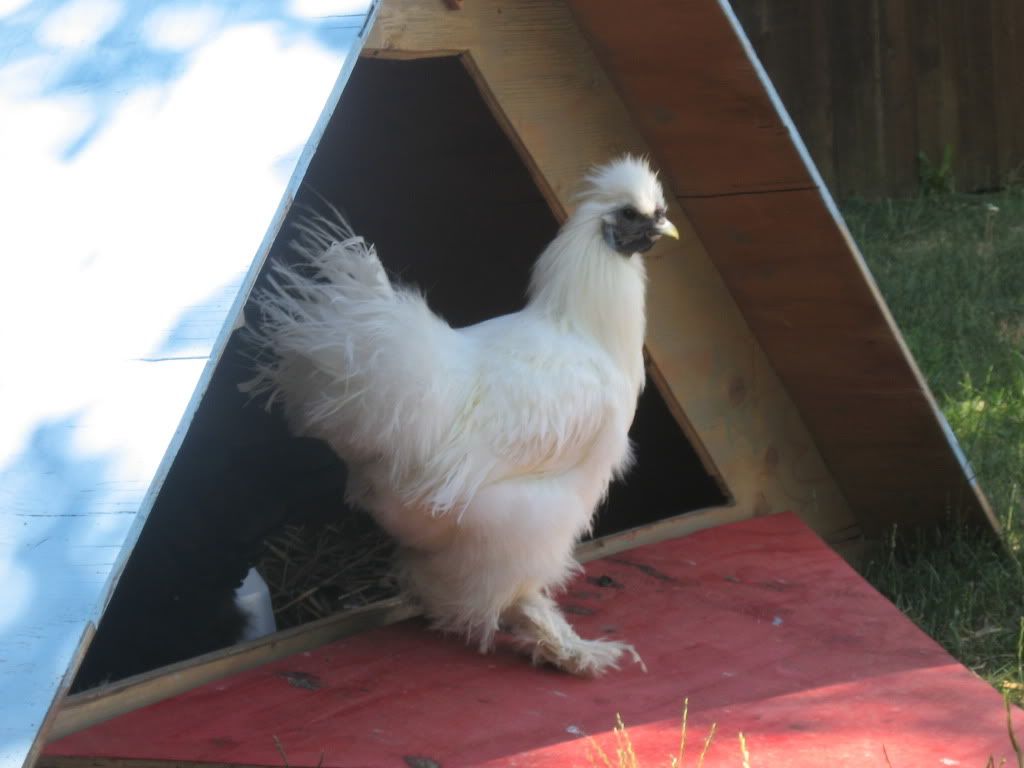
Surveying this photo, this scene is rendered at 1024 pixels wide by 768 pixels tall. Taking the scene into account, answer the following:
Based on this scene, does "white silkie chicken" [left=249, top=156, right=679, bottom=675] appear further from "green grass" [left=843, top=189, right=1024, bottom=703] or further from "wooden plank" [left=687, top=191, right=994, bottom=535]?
"green grass" [left=843, top=189, right=1024, bottom=703]

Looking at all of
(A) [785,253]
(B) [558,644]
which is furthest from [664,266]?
(B) [558,644]

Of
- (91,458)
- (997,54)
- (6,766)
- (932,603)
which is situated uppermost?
(997,54)

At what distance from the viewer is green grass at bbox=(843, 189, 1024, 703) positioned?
13.7ft

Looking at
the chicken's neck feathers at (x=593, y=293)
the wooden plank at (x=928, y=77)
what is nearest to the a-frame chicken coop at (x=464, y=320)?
the chicken's neck feathers at (x=593, y=293)

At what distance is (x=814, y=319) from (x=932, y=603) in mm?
1016

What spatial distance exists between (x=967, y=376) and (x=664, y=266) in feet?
7.35

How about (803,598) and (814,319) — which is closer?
(803,598)

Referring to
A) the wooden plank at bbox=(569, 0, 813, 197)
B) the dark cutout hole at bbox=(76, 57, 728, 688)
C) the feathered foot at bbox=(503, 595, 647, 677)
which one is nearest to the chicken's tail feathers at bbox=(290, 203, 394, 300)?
the dark cutout hole at bbox=(76, 57, 728, 688)

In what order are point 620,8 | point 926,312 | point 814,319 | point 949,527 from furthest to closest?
point 926,312 → point 949,527 → point 814,319 → point 620,8

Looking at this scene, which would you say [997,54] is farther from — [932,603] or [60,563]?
[60,563]

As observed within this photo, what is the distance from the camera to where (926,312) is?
689cm

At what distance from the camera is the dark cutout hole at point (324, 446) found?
387 centimetres

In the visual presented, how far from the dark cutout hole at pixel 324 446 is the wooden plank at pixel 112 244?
42.6 inches

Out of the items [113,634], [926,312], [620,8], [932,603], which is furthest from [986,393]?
[113,634]
